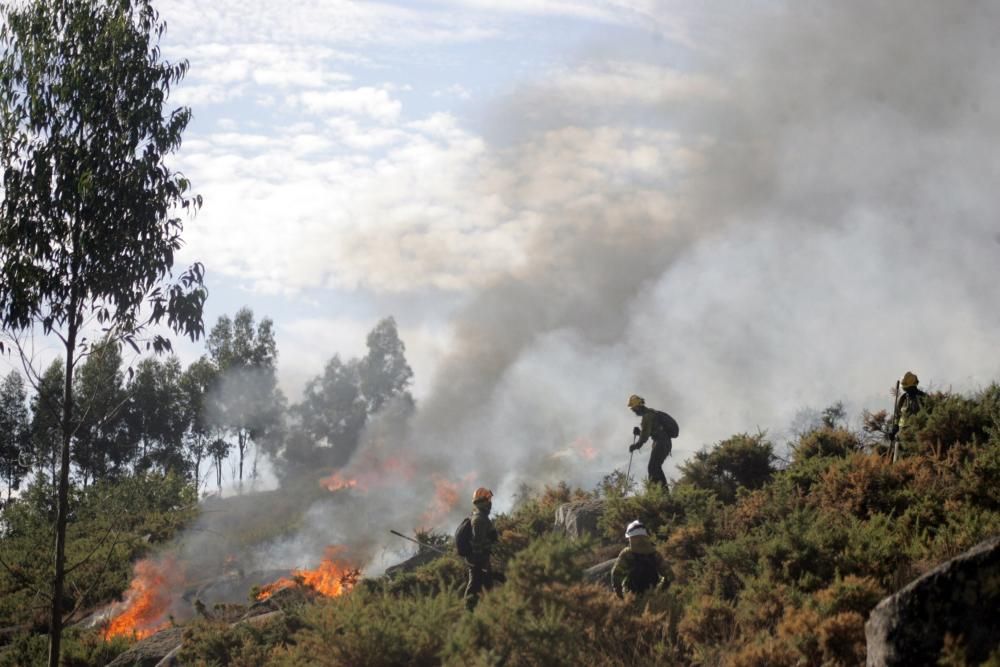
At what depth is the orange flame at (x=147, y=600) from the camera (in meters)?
21.1

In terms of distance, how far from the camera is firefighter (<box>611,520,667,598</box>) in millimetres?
11211

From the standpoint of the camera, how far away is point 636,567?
444 inches

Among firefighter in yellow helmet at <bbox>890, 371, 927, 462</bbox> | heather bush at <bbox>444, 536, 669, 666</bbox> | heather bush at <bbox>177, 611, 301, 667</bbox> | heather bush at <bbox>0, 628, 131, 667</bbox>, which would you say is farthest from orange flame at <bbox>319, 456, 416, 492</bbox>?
heather bush at <bbox>444, 536, 669, 666</bbox>

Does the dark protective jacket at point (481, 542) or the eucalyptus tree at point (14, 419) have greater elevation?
the eucalyptus tree at point (14, 419)

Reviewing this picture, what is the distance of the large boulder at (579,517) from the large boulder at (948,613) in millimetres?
9689

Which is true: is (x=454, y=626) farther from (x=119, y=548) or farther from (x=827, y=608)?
(x=119, y=548)

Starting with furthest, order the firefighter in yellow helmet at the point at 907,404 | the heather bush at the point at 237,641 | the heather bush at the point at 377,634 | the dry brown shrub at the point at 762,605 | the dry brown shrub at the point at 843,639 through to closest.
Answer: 1. the firefighter in yellow helmet at the point at 907,404
2. the heather bush at the point at 237,641
3. the heather bush at the point at 377,634
4. the dry brown shrub at the point at 762,605
5. the dry brown shrub at the point at 843,639

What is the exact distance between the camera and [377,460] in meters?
49.8

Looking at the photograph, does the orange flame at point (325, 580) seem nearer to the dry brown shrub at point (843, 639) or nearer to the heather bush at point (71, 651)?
the heather bush at point (71, 651)

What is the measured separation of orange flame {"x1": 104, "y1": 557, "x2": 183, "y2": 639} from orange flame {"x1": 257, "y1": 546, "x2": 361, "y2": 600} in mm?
3026

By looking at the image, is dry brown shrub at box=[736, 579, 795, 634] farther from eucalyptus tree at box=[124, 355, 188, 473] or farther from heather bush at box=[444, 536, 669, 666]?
eucalyptus tree at box=[124, 355, 188, 473]

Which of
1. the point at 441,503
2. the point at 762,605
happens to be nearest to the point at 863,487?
the point at 762,605

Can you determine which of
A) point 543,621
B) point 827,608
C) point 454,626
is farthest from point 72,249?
point 827,608

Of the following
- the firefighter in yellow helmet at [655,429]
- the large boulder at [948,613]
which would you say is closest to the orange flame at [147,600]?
the firefighter in yellow helmet at [655,429]
